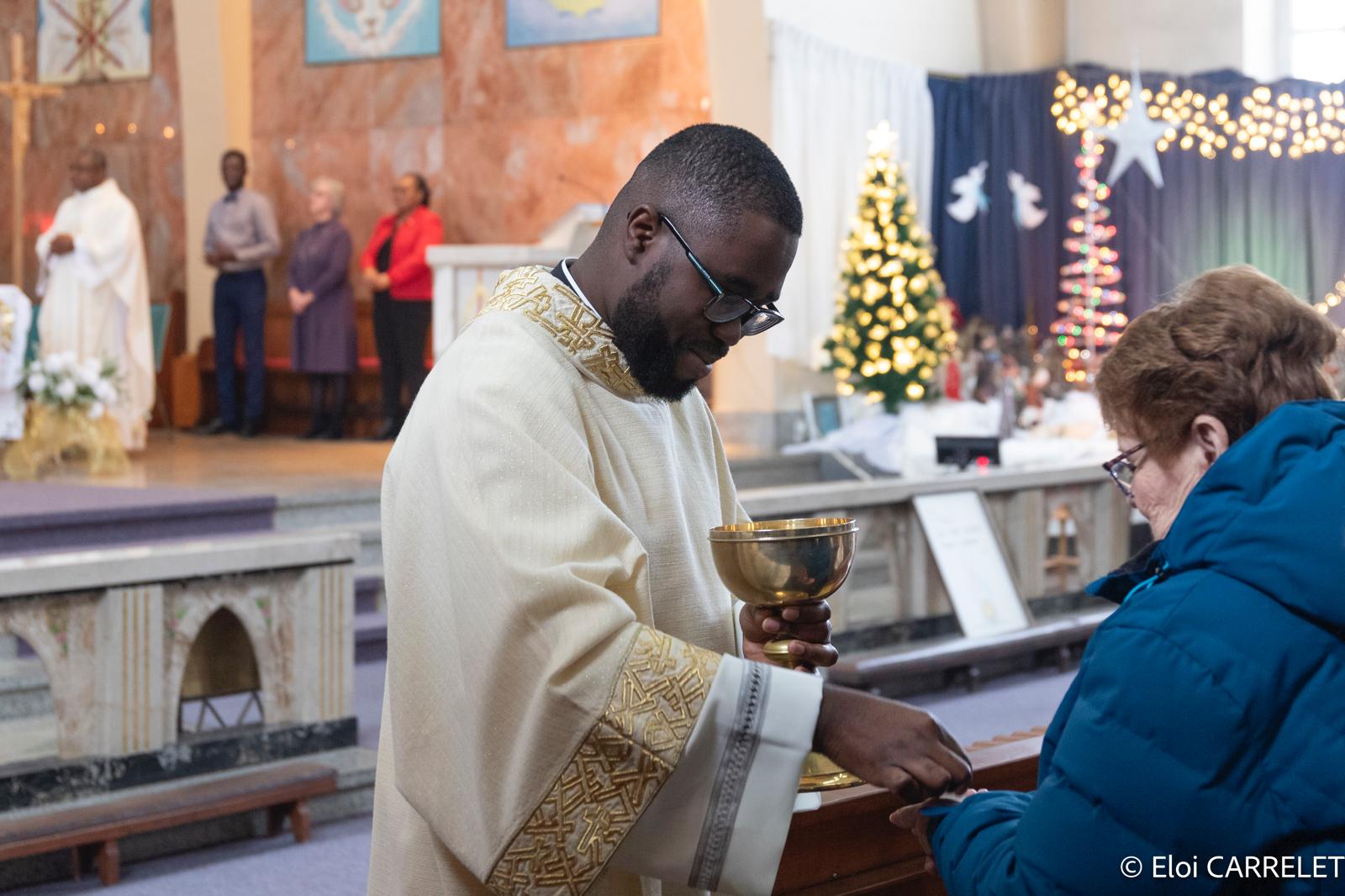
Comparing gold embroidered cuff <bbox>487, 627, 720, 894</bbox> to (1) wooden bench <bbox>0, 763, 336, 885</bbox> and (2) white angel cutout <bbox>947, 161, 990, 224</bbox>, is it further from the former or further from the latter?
(2) white angel cutout <bbox>947, 161, 990, 224</bbox>

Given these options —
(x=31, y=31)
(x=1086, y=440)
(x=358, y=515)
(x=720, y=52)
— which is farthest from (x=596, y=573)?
(x=31, y=31)

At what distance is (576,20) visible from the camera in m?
12.9

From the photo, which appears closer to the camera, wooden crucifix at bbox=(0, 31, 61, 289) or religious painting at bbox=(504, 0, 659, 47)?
wooden crucifix at bbox=(0, 31, 61, 289)

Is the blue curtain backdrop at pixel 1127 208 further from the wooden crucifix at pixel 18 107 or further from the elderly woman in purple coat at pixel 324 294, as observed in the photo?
the wooden crucifix at pixel 18 107

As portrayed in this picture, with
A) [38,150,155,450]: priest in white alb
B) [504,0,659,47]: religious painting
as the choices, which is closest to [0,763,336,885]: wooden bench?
[38,150,155,450]: priest in white alb

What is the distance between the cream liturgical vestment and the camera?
1.60 meters

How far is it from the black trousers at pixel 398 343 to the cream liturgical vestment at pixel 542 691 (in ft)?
31.1

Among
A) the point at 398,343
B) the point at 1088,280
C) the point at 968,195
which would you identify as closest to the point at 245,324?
the point at 398,343

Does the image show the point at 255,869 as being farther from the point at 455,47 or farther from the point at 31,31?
the point at 31,31

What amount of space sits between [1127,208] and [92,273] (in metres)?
8.91

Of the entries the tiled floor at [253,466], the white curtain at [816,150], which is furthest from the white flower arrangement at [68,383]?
the white curtain at [816,150]

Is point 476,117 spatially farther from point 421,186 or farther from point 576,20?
point 421,186

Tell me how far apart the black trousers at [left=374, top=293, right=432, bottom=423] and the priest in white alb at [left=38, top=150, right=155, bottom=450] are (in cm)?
174

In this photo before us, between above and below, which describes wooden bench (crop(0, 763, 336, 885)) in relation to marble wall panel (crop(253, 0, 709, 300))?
below
